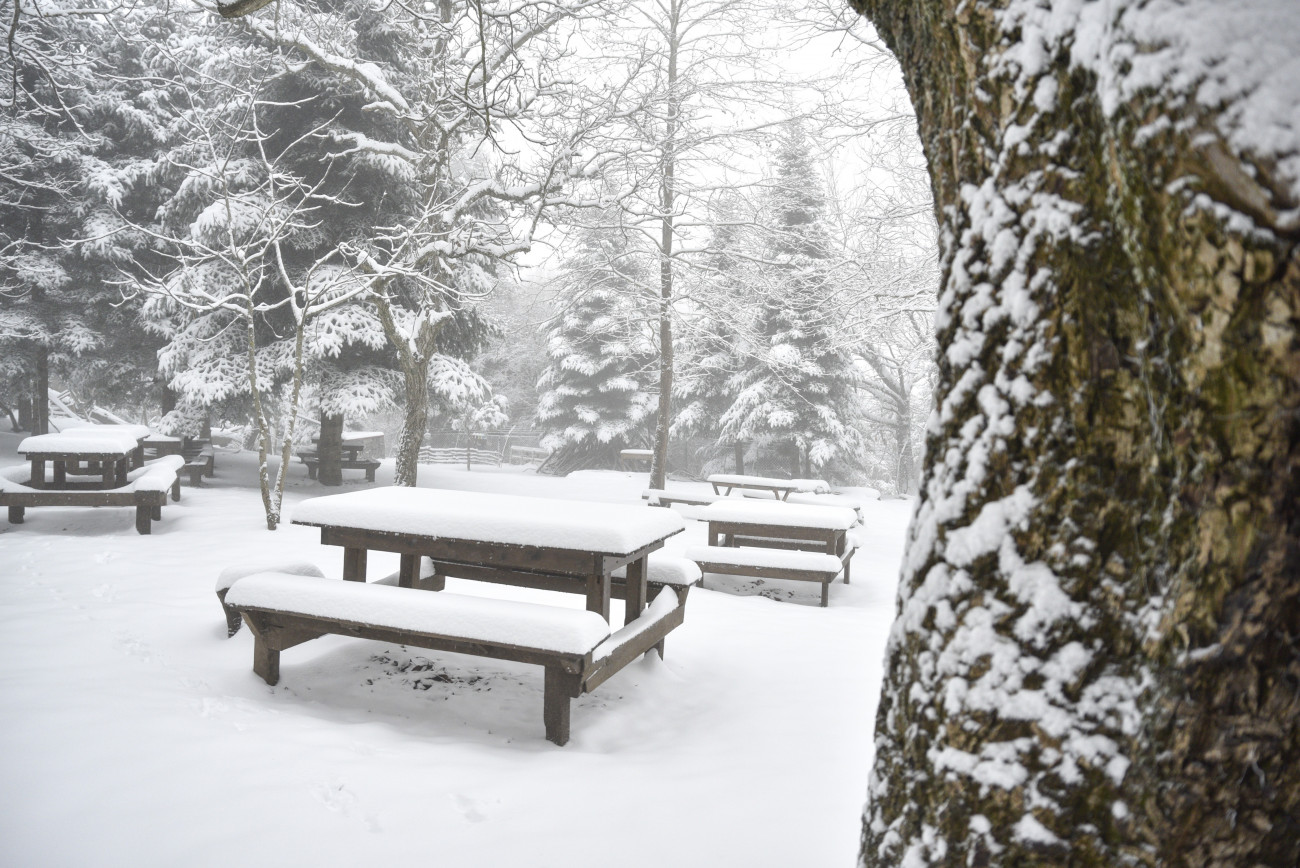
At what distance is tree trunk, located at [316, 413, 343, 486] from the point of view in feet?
49.2

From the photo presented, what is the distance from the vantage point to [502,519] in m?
4.23

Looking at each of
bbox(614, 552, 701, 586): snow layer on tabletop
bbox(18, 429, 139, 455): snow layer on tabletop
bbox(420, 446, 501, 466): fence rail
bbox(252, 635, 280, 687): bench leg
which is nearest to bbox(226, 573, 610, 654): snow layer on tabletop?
bbox(252, 635, 280, 687): bench leg

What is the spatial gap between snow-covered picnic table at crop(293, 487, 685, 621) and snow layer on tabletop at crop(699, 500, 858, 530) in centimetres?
397

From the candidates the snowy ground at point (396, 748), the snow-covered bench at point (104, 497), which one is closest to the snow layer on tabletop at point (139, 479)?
the snow-covered bench at point (104, 497)

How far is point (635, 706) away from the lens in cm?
444

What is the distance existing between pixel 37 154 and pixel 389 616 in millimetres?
19806

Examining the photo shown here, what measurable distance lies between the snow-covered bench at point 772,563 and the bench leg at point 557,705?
424 centimetres

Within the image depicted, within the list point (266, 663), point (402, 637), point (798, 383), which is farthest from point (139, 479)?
point (798, 383)

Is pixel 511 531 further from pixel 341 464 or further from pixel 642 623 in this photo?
pixel 341 464

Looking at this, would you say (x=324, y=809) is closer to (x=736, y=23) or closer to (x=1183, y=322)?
(x=1183, y=322)

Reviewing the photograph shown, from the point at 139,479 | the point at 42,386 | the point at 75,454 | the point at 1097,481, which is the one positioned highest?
the point at 42,386

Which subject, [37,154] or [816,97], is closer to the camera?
[816,97]

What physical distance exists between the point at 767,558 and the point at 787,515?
1.06m

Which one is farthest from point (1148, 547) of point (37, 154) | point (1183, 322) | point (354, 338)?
point (37, 154)
